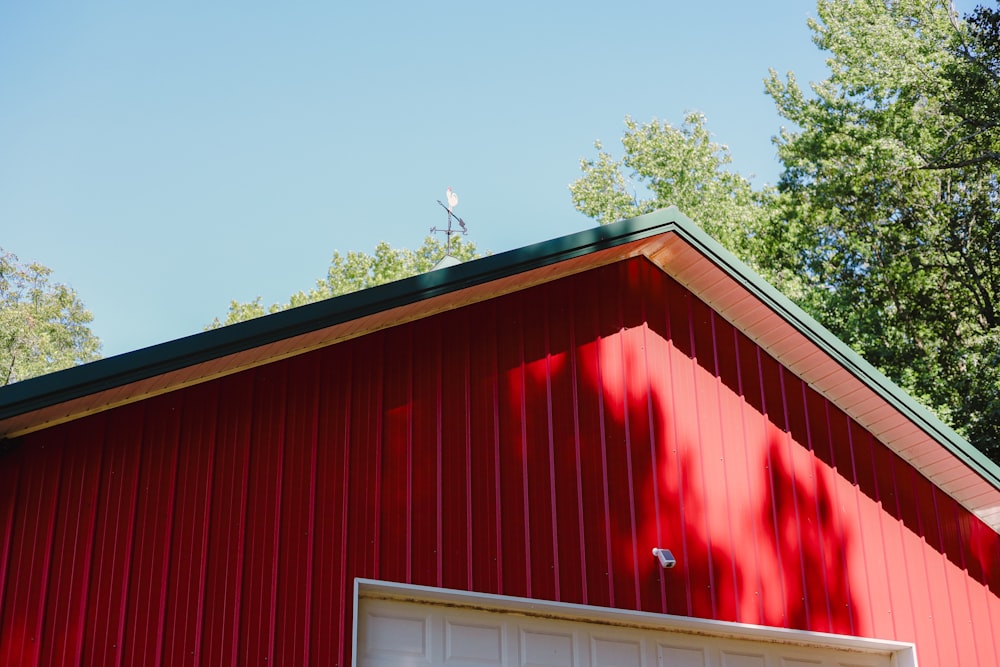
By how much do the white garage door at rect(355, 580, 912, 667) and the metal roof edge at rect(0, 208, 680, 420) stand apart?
1.80m

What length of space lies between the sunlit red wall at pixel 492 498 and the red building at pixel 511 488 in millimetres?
18

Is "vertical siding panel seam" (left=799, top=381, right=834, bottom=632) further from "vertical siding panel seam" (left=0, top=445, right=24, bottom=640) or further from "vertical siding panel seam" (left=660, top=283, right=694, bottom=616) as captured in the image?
"vertical siding panel seam" (left=0, top=445, right=24, bottom=640)

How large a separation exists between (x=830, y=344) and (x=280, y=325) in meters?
4.45

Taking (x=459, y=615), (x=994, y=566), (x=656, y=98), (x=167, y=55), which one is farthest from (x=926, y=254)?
(x=167, y=55)

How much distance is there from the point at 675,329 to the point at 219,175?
124 ft

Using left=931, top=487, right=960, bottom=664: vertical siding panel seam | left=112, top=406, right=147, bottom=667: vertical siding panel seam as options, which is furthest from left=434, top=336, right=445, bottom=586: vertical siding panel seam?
left=931, top=487, right=960, bottom=664: vertical siding panel seam

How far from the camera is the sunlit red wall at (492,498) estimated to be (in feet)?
19.8

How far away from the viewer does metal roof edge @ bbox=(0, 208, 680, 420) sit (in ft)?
18.1

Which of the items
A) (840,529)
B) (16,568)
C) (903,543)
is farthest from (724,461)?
(16,568)

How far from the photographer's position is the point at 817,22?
91.0 feet

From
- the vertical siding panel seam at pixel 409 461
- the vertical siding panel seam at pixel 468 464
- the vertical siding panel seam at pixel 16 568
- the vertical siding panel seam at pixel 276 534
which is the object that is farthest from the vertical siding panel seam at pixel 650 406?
the vertical siding panel seam at pixel 16 568

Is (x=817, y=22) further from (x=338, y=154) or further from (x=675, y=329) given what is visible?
(x=675, y=329)

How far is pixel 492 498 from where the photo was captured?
22.8 feet

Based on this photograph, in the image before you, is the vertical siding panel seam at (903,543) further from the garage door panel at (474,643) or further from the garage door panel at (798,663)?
the garage door panel at (474,643)
